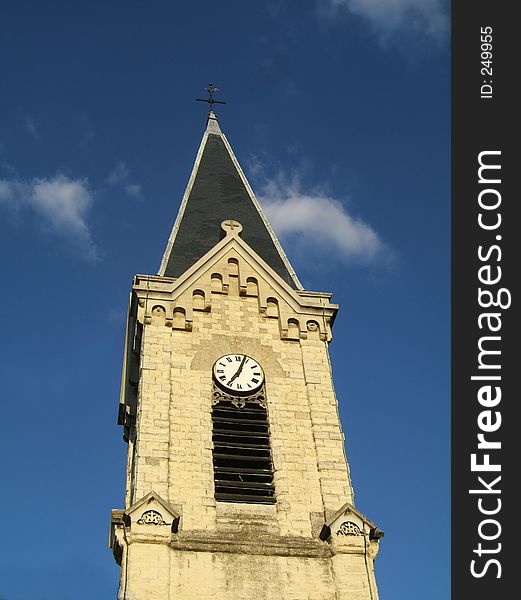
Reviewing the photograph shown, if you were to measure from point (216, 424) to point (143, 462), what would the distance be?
7.03 feet

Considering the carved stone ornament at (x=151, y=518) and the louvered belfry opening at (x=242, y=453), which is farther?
the louvered belfry opening at (x=242, y=453)

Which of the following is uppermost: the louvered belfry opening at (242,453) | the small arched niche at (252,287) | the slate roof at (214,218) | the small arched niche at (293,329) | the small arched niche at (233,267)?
the slate roof at (214,218)

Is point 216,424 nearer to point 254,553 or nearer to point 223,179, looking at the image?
point 254,553

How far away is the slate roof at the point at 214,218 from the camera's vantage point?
25656 millimetres

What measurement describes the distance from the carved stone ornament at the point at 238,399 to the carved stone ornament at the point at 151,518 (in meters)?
3.68

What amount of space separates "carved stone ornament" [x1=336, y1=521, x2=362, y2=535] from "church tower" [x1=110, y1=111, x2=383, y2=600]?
4cm

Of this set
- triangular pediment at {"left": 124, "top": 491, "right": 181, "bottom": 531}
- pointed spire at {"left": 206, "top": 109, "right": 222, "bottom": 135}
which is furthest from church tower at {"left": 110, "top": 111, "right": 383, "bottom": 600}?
pointed spire at {"left": 206, "top": 109, "right": 222, "bottom": 135}

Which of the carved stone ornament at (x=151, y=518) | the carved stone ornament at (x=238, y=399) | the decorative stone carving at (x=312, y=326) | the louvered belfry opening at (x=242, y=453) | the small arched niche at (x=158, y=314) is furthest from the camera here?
the decorative stone carving at (x=312, y=326)

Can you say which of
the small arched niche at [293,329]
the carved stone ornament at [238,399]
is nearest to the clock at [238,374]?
the carved stone ornament at [238,399]

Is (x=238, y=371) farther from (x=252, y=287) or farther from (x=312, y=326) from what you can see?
(x=252, y=287)

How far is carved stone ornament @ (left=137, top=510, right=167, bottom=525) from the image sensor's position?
17.7 meters

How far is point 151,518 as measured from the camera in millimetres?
17781

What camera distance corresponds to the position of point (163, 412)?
20328 mm

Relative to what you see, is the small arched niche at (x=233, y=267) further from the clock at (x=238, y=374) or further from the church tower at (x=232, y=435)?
the clock at (x=238, y=374)
